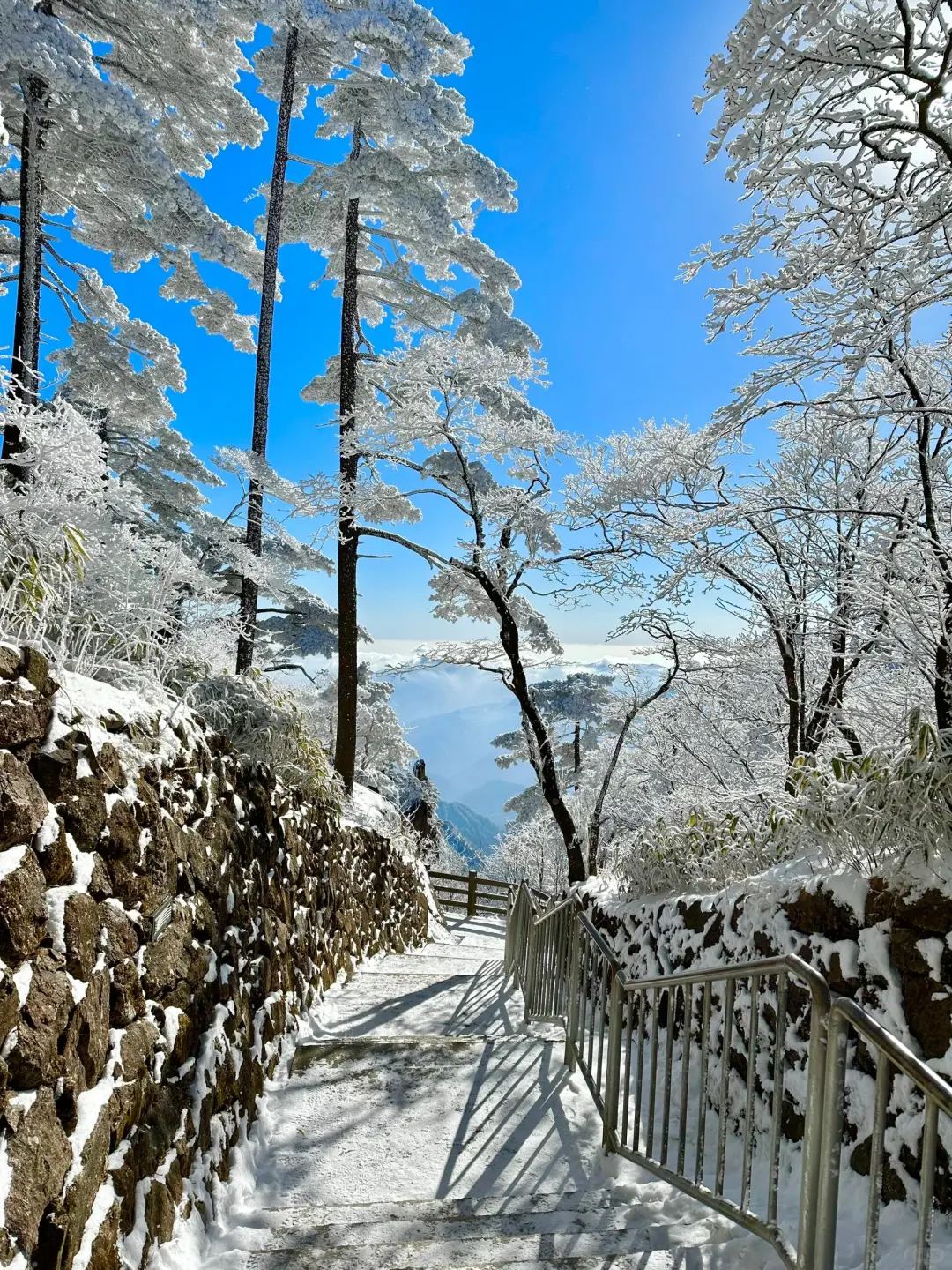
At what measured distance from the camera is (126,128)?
6.66 m

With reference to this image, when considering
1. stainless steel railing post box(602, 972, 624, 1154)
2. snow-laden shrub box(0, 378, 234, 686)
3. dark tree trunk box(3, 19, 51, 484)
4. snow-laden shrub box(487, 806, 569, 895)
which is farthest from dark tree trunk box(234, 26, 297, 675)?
snow-laden shrub box(487, 806, 569, 895)

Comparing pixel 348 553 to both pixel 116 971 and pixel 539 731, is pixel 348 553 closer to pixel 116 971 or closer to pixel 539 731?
pixel 539 731

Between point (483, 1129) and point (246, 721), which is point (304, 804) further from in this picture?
point (483, 1129)

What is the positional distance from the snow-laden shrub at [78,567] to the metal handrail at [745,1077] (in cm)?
250

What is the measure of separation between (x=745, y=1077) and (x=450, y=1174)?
153cm

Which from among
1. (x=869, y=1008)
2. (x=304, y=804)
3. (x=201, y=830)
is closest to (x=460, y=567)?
(x=304, y=804)

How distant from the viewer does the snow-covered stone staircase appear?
2.34 meters

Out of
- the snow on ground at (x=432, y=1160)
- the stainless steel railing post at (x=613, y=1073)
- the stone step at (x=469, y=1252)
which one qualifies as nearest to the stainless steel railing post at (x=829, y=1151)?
the snow on ground at (x=432, y=1160)

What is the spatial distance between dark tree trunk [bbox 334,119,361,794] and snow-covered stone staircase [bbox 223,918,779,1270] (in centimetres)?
453

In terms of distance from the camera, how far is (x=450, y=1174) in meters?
3.08

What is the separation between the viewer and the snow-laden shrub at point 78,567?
264cm

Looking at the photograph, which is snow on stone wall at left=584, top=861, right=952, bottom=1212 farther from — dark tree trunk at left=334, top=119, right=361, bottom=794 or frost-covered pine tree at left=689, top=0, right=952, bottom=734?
dark tree trunk at left=334, top=119, right=361, bottom=794

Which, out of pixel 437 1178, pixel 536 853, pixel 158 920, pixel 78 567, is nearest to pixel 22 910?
pixel 158 920

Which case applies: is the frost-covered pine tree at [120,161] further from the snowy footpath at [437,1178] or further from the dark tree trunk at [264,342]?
the snowy footpath at [437,1178]
